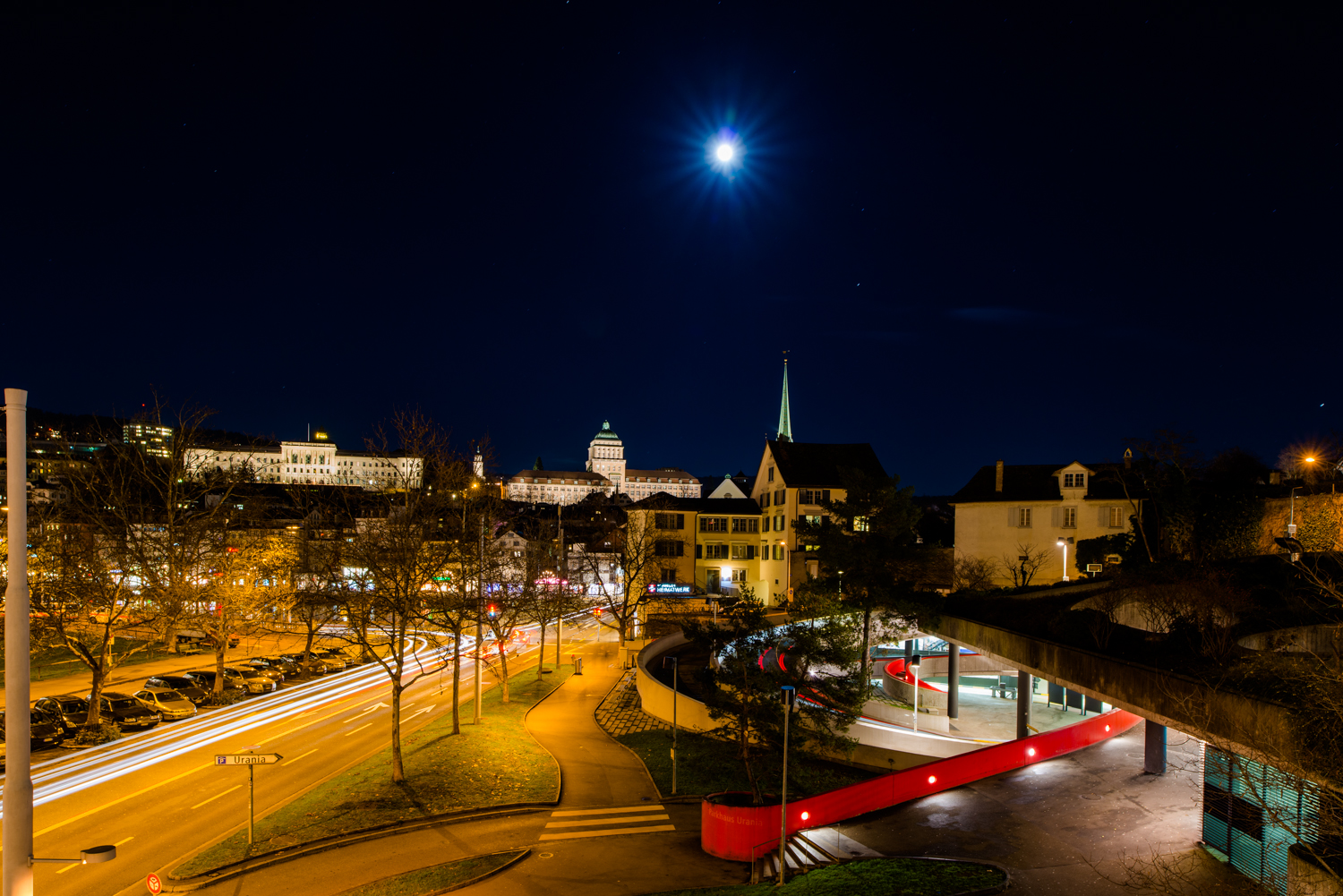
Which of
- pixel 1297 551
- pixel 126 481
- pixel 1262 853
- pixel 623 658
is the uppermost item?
pixel 126 481

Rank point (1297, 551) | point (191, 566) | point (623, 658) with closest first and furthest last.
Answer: point (1297, 551), point (191, 566), point (623, 658)

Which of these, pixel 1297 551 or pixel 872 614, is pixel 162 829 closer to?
pixel 872 614

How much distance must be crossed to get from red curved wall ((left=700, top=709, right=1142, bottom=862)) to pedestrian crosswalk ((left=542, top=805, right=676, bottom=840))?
128cm

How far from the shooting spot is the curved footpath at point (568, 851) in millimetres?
14938

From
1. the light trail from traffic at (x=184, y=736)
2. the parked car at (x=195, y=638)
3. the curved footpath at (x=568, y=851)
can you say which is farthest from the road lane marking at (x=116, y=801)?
the parked car at (x=195, y=638)

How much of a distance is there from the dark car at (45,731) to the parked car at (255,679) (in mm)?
7866

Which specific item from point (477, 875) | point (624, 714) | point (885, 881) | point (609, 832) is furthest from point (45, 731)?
point (885, 881)

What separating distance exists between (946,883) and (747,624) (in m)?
8.61

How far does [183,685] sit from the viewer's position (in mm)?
33000

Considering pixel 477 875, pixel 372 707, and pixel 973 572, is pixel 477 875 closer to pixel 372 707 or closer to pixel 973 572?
pixel 372 707

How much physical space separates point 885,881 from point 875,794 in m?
5.31

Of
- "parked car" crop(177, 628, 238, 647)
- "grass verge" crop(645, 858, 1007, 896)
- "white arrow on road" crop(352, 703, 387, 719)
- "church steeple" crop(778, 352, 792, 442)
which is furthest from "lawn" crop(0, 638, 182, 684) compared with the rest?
"church steeple" crop(778, 352, 792, 442)

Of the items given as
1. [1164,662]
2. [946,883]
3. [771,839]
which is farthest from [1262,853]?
[771,839]

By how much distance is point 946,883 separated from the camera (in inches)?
543
